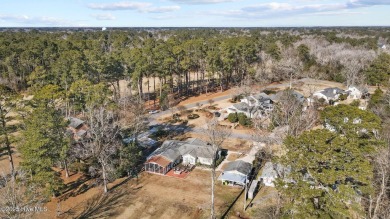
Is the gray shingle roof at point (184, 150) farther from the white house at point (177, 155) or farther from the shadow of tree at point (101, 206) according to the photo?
the shadow of tree at point (101, 206)

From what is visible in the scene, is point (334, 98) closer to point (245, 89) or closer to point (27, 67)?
point (245, 89)

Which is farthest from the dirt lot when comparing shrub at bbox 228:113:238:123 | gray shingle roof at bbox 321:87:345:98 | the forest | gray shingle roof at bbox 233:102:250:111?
gray shingle roof at bbox 321:87:345:98

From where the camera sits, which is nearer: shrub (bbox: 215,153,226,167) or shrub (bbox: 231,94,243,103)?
shrub (bbox: 215,153,226,167)

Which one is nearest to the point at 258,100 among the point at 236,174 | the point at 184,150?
the point at 184,150

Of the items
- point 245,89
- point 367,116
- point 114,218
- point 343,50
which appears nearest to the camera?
point 367,116

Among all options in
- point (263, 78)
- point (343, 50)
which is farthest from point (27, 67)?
point (343, 50)

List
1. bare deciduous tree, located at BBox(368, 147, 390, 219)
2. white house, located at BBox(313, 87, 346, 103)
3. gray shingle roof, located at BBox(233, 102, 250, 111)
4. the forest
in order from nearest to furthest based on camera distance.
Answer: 1. bare deciduous tree, located at BBox(368, 147, 390, 219)
2. the forest
3. gray shingle roof, located at BBox(233, 102, 250, 111)
4. white house, located at BBox(313, 87, 346, 103)

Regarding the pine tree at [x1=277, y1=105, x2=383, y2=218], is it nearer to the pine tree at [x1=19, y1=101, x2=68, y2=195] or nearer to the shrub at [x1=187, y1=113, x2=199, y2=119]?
the pine tree at [x1=19, y1=101, x2=68, y2=195]
